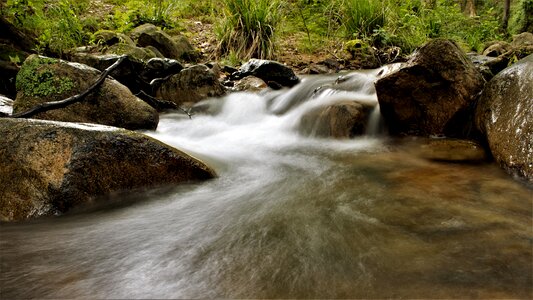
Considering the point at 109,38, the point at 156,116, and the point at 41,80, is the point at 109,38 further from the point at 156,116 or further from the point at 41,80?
the point at 156,116

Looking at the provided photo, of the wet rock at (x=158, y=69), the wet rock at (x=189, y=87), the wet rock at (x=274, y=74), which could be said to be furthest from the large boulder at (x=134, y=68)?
the wet rock at (x=274, y=74)

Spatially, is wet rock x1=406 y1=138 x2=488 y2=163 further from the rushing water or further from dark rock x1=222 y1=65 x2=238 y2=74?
dark rock x1=222 y1=65 x2=238 y2=74

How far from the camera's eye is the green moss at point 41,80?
3.99 metres

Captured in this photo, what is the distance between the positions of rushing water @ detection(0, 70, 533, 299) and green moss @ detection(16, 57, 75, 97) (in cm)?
229

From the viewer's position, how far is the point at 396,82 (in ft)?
12.5

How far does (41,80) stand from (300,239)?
3.80 metres

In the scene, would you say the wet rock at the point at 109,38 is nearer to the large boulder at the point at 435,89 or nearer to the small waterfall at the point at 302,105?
the small waterfall at the point at 302,105

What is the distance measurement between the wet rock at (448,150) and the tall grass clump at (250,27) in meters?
→ 4.96

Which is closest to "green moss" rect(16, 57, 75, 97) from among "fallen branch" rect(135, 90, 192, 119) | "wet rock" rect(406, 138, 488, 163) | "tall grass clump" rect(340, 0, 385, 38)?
"fallen branch" rect(135, 90, 192, 119)

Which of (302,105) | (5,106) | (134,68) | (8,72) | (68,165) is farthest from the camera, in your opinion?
(134,68)

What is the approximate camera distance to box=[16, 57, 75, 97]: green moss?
3.99 meters

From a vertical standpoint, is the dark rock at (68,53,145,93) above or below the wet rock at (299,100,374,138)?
above

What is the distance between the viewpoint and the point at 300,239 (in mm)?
1852

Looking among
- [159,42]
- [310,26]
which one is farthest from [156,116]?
[310,26]
